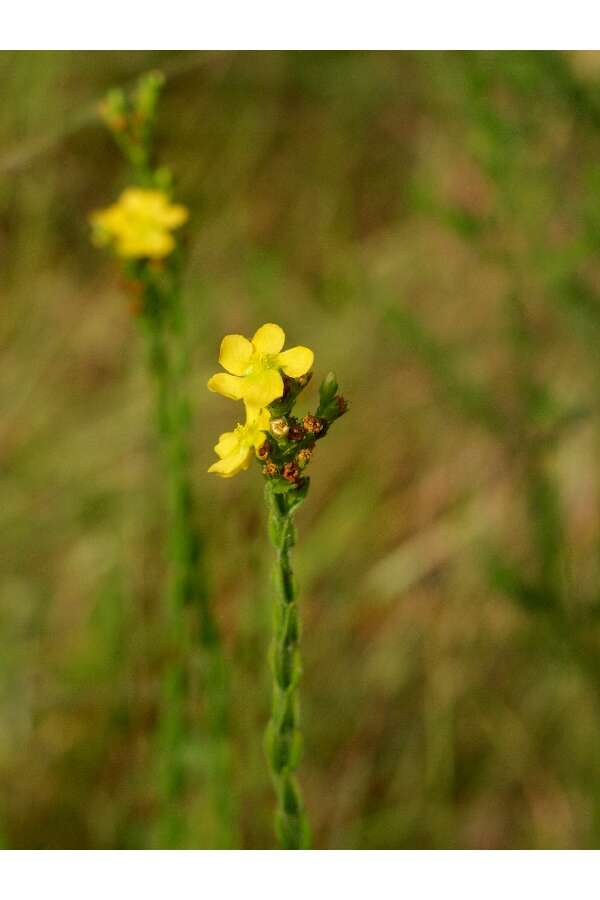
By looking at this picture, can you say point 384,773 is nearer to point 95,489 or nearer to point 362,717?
point 362,717

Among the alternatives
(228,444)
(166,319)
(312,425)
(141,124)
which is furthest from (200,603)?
(141,124)

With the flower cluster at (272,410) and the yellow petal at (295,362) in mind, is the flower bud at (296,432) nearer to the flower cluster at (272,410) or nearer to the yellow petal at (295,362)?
the flower cluster at (272,410)

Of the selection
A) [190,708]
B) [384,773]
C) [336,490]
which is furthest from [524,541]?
[190,708]

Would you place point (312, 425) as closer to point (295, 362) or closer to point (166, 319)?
point (295, 362)

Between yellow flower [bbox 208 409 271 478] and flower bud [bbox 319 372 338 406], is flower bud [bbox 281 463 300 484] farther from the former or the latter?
flower bud [bbox 319 372 338 406]

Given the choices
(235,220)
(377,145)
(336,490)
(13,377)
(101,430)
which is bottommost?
(336,490)

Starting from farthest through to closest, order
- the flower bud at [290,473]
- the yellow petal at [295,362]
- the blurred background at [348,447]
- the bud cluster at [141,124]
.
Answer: the blurred background at [348,447], the bud cluster at [141,124], the yellow petal at [295,362], the flower bud at [290,473]

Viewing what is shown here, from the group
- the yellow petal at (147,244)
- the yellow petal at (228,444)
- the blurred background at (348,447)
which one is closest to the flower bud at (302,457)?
the yellow petal at (228,444)
